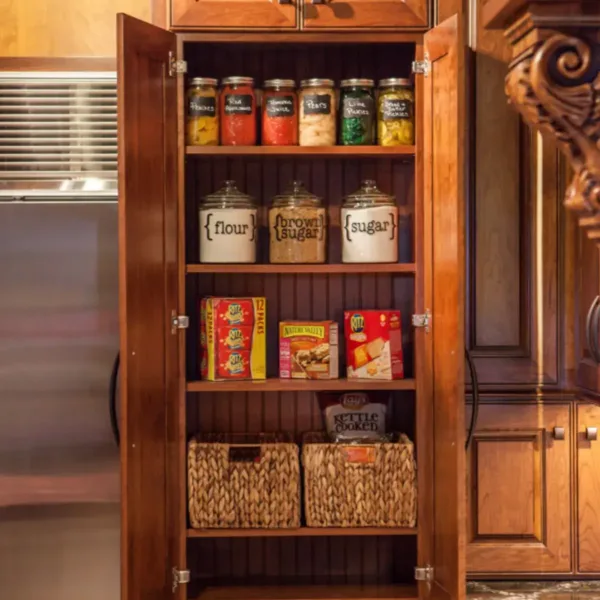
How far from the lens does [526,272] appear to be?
2.99 metres

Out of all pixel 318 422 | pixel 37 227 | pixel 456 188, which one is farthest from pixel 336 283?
pixel 37 227

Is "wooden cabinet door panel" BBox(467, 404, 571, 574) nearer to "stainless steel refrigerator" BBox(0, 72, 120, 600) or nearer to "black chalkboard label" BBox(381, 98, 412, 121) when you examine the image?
"black chalkboard label" BBox(381, 98, 412, 121)

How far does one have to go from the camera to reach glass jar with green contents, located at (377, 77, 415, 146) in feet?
9.18

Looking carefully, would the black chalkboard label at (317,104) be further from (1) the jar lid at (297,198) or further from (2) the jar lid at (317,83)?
(1) the jar lid at (297,198)

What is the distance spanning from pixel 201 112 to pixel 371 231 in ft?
2.00

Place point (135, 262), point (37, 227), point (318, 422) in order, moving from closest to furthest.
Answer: point (135, 262)
point (37, 227)
point (318, 422)

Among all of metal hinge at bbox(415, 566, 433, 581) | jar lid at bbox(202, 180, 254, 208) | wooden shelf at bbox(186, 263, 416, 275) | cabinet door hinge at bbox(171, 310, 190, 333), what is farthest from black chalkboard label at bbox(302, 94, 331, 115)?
metal hinge at bbox(415, 566, 433, 581)

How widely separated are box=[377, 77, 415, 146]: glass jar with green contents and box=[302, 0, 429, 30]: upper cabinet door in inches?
7.1

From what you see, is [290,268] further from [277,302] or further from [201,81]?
[201,81]

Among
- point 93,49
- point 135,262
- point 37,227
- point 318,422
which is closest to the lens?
point 135,262

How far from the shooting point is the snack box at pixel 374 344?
2.87 metres

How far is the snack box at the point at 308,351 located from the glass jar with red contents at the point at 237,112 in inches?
22.5

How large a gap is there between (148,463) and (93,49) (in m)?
1.23

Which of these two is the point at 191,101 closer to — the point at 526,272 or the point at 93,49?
the point at 93,49
